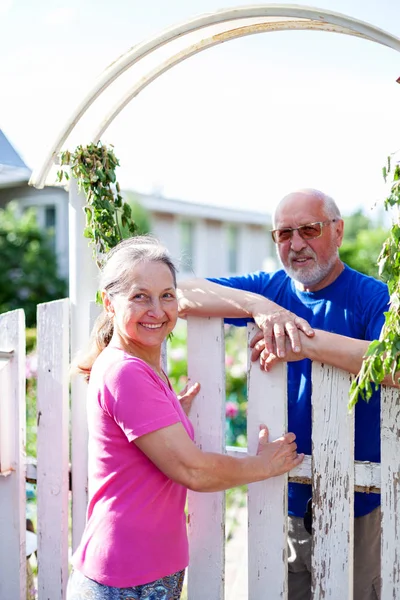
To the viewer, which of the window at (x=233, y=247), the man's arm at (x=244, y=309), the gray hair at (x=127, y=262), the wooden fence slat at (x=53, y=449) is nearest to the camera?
the gray hair at (x=127, y=262)

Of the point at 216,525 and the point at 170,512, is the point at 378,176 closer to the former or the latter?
the point at 170,512

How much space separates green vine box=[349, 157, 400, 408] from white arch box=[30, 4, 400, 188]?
55 centimetres

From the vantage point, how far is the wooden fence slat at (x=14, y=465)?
2631 millimetres

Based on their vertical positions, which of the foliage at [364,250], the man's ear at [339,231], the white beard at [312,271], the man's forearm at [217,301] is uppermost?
the foliage at [364,250]

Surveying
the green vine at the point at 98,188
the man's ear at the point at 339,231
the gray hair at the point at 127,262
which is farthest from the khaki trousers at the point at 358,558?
the green vine at the point at 98,188

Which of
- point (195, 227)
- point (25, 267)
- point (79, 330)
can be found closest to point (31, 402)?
point (79, 330)

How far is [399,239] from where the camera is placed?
1.78 m

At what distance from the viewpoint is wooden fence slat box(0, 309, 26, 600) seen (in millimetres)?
2631

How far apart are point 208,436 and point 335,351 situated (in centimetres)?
59

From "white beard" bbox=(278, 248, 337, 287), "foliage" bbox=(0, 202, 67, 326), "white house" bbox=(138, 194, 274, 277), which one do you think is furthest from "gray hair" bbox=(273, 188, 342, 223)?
"white house" bbox=(138, 194, 274, 277)

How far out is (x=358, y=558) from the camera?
2475mm

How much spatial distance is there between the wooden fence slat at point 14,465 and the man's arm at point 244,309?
756 mm

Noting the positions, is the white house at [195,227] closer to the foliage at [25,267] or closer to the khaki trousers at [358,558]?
the foliage at [25,267]

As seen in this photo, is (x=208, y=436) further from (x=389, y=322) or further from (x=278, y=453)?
(x=389, y=322)
